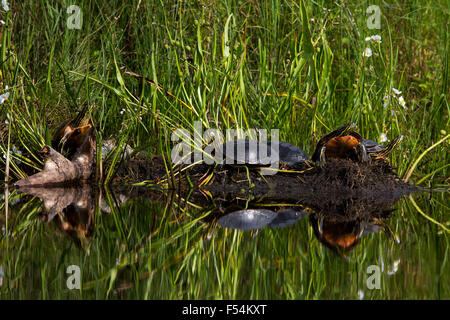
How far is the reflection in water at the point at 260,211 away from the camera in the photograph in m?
1.92

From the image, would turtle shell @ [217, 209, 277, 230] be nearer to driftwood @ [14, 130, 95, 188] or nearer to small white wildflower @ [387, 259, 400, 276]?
small white wildflower @ [387, 259, 400, 276]

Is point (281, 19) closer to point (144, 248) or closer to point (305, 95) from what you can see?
point (305, 95)

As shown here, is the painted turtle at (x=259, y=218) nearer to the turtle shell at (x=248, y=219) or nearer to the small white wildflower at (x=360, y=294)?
the turtle shell at (x=248, y=219)

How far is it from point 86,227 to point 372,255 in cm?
99

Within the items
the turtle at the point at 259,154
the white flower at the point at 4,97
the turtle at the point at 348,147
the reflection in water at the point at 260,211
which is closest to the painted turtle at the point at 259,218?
the reflection in water at the point at 260,211

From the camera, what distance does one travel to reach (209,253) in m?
1.70

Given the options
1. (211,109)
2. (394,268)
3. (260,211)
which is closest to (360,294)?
(394,268)

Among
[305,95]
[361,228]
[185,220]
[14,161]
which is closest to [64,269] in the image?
[185,220]

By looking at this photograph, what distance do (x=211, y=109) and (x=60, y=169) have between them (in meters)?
0.84

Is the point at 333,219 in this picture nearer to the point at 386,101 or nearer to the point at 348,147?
the point at 348,147

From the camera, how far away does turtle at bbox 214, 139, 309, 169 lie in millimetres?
2773

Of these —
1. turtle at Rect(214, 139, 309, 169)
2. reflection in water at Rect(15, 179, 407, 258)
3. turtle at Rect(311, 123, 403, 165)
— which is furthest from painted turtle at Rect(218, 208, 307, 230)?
turtle at Rect(311, 123, 403, 165)

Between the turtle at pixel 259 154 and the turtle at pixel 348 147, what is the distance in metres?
0.11
